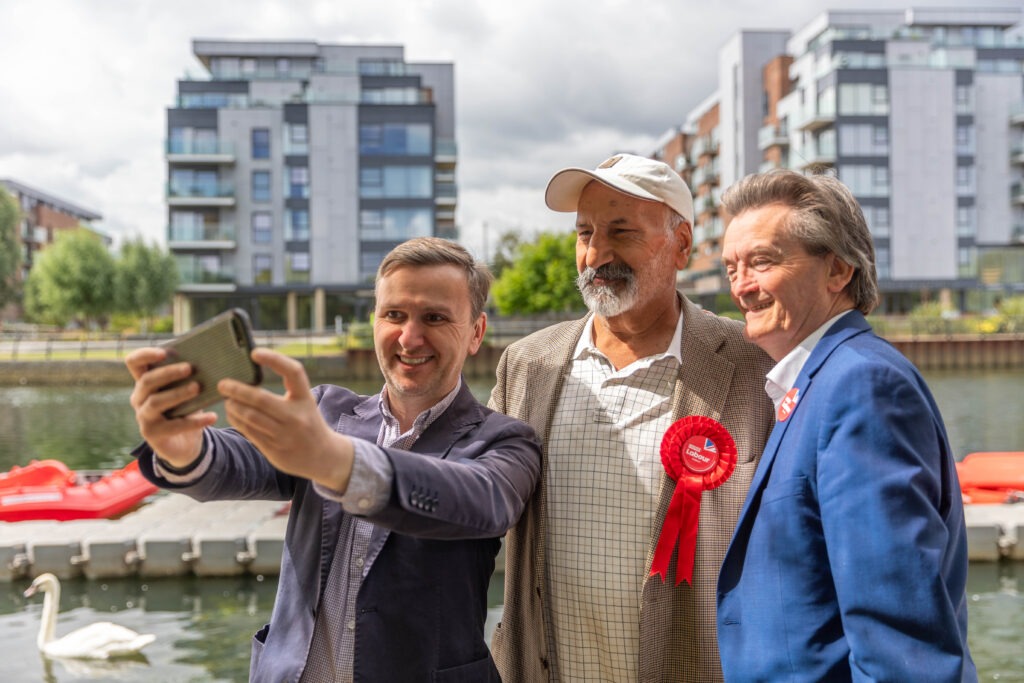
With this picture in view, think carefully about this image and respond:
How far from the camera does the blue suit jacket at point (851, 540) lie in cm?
152

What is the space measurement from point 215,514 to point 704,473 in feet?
25.9

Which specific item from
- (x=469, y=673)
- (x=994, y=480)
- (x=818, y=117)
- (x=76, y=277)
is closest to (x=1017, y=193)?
(x=818, y=117)

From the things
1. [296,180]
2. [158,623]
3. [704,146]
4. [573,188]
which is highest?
[704,146]

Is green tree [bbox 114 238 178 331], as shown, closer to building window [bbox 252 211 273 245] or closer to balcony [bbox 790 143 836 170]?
building window [bbox 252 211 273 245]

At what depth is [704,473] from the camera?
235 centimetres

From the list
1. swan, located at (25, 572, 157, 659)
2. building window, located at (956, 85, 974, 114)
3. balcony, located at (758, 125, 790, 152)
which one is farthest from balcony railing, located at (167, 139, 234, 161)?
swan, located at (25, 572, 157, 659)

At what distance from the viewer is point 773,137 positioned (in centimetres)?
5422

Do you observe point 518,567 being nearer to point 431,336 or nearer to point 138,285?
point 431,336

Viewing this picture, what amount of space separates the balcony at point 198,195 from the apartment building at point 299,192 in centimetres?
6

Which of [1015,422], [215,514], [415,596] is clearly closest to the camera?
[415,596]

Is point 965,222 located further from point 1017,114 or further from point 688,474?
point 688,474

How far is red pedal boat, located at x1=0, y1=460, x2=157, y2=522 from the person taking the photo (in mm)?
9656

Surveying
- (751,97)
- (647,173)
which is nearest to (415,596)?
(647,173)

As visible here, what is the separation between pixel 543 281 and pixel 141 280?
2286 centimetres
